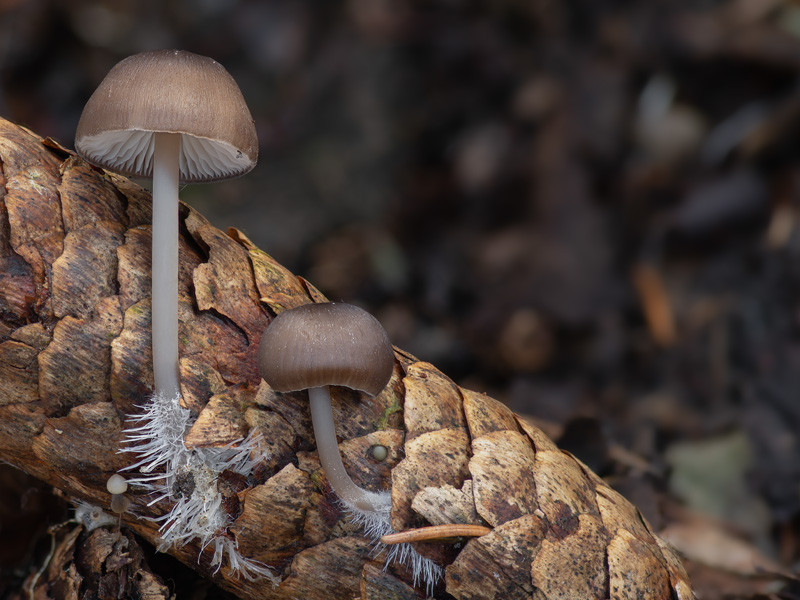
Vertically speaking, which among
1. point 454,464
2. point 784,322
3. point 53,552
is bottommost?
point 53,552

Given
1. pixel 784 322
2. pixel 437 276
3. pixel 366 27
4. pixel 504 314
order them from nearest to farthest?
pixel 784 322 → pixel 504 314 → pixel 437 276 → pixel 366 27

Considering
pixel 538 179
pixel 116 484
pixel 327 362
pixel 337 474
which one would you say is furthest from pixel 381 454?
pixel 538 179

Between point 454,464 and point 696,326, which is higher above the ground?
point 696,326

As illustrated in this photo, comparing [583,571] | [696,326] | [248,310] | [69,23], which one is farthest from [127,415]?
[69,23]

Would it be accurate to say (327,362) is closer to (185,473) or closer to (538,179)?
(185,473)

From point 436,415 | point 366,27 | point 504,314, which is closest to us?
point 436,415

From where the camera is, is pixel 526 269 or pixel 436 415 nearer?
pixel 436 415

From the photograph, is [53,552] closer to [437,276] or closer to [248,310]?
[248,310]
